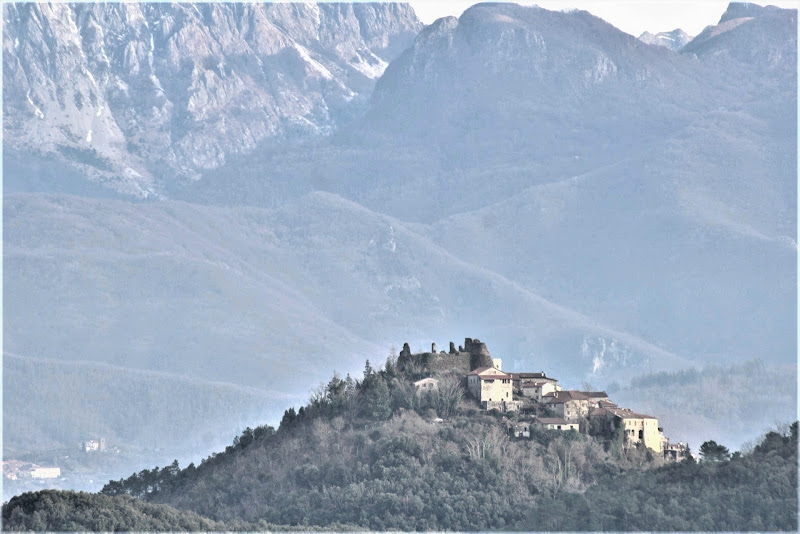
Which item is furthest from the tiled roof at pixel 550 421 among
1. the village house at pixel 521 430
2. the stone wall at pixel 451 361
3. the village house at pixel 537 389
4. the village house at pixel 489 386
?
the stone wall at pixel 451 361

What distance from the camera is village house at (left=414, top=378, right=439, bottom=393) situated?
131m

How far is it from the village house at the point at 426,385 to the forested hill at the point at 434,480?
497 mm

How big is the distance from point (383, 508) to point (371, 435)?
26.5ft

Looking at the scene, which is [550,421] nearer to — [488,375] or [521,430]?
[521,430]

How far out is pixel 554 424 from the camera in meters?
128

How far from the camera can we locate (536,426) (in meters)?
128

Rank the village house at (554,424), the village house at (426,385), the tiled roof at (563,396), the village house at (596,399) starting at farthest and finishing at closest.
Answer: the village house at (596,399) < the village house at (426,385) < the tiled roof at (563,396) < the village house at (554,424)

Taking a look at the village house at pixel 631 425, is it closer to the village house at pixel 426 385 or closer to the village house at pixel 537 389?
the village house at pixel 537 389

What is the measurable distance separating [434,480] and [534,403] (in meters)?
10.3

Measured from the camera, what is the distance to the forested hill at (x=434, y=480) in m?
115

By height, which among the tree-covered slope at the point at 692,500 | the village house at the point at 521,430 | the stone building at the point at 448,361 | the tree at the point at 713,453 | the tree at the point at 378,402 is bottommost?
the tree-covered slope at the point at 692,500

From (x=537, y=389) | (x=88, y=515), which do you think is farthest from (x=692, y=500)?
(x=88, y=515)

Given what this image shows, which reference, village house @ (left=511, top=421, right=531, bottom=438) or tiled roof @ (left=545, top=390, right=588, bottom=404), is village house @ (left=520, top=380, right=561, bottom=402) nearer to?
tiled roof @ (left=545, top=390, right=588, bottom=404)

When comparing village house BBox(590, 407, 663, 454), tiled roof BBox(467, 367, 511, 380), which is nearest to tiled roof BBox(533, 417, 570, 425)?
village house BBox(590, 407, 663, 454)
